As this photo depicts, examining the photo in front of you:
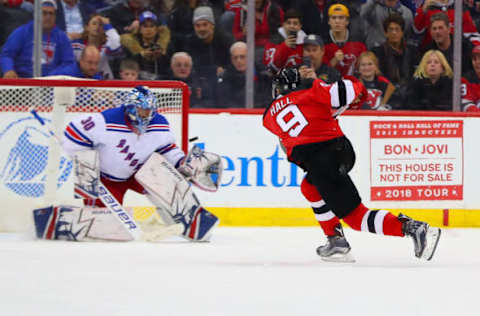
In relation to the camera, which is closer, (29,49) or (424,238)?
(424,238)

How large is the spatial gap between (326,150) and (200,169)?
1.18m

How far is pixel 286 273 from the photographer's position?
3859 mm

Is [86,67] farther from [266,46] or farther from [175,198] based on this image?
[175,198]

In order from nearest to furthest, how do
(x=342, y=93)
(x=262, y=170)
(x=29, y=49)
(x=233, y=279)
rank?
(x=233, y=279)
(x=342, y=93)
(x=262, y=170)
(x=29, y=49)

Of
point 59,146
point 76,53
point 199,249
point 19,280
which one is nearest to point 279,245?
point 199,249

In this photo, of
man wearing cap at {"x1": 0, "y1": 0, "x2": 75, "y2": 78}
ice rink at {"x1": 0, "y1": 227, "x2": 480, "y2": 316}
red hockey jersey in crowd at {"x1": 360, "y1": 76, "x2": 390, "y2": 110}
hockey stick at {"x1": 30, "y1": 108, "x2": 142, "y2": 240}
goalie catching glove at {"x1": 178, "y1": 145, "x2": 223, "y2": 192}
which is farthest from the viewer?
red hockey jersey in crowd at {"x1": 360, "y1": 76, "x2": 390, "y2": 110}

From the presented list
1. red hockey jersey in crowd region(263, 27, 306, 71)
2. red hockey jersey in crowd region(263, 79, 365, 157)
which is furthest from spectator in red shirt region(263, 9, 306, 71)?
red hockey jersey in crowd region(263, 79, 365, 157)

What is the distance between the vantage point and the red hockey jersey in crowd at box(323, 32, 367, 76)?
6473 mm

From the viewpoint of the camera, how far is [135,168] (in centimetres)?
521

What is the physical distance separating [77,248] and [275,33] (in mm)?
2547

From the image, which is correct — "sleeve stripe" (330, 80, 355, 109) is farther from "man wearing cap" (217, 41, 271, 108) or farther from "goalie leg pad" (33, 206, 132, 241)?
"man wearing cap" (217, 41, 271, 108)

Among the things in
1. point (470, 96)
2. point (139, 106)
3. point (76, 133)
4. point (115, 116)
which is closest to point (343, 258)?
point (139, 106)

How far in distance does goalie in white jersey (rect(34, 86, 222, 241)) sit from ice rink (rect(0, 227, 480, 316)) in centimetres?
15

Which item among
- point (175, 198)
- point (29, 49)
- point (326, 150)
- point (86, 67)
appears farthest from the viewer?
point (86, 67)
